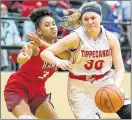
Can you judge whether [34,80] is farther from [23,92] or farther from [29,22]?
[29,22]

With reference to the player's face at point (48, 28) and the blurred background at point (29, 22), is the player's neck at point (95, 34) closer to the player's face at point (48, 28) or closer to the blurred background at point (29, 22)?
the player's face at point (48, 28)

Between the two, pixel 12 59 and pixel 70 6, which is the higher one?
pixel 70 6

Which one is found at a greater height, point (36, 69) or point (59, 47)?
point (59, 47)

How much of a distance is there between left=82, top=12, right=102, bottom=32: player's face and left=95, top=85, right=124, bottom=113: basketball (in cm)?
57

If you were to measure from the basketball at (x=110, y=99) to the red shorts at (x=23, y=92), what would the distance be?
0.78m

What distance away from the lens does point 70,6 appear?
813 centimetres

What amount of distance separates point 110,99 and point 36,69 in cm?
89

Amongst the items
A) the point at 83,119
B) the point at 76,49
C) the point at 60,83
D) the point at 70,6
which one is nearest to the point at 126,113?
the point at 83,119

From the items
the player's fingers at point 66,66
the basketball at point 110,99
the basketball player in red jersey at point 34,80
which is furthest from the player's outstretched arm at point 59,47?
the basketball at point 110,99

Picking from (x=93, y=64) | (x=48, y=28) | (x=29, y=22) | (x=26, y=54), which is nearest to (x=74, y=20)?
(x=48, y=28)

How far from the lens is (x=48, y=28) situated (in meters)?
4.91

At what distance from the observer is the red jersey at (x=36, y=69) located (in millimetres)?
4828

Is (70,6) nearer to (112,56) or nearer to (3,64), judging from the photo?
(3,64)

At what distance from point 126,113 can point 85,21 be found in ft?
3.27
